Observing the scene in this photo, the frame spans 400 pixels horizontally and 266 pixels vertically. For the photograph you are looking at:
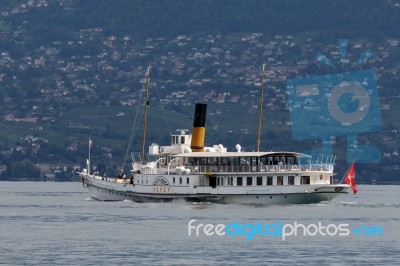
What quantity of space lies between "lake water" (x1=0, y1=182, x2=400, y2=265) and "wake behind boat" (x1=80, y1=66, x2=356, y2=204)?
1625 mm

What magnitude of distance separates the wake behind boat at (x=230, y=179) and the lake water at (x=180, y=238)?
5.33 feet

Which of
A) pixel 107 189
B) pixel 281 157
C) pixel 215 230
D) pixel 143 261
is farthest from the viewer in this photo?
pixel 107 189

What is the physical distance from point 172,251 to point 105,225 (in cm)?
2382

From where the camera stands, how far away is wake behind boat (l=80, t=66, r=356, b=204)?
151m

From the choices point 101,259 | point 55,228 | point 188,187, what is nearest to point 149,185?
point 188,187

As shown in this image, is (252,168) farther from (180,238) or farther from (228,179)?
(180,238)

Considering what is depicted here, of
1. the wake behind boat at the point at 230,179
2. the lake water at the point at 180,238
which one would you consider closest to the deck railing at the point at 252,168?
the wake behind boat at the point at 230,179

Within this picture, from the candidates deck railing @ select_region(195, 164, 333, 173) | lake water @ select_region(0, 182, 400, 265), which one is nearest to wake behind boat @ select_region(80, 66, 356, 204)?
deck railing @ select_region(195, 164, 333, 173)

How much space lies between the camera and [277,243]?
4227 inches

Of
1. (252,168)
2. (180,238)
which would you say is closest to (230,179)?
(252,168)

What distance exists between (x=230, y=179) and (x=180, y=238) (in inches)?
1689

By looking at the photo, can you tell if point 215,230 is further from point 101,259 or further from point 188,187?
point 188,187

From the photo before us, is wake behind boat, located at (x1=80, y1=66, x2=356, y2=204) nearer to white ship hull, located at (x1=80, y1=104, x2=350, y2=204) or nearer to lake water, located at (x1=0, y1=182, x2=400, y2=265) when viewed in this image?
white ship hull, located at (x1=80, y1=104, x2=350, y2=204)

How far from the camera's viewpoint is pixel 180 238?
365 feet
